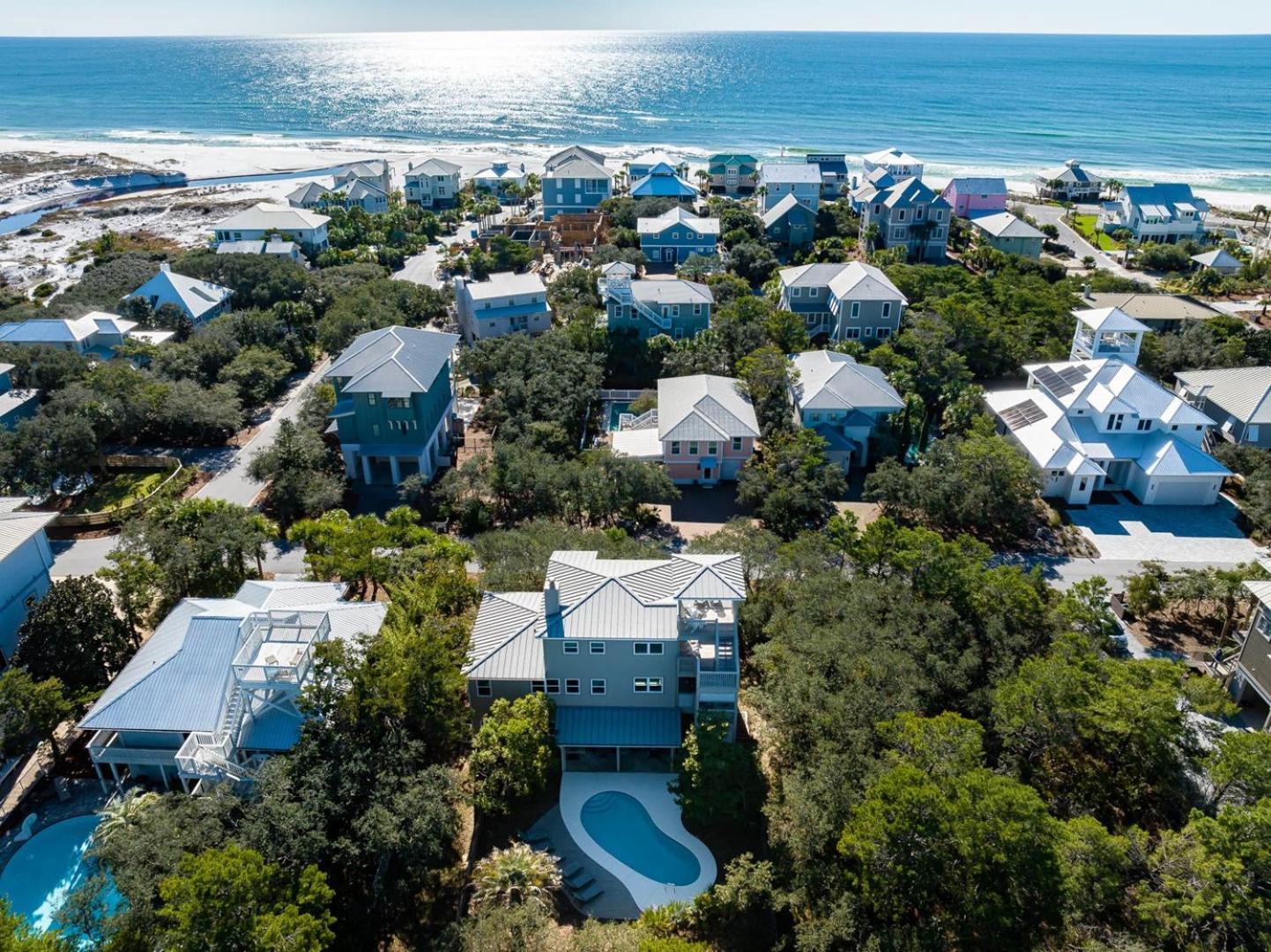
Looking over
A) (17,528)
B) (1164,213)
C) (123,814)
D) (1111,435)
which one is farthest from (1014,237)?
(123,814)

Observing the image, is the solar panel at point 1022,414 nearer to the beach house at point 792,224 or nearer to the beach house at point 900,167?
the beach house at point 792,224

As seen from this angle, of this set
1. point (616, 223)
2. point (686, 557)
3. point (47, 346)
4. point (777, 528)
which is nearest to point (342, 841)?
point (686, 557)

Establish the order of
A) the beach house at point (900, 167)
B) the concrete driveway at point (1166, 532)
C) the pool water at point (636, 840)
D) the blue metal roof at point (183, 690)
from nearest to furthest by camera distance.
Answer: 1. the pool water at point (636, 840)
2. the blue metal roof at point (183, 690)
3. the concrete driveway at point (1166, 532)
4. the beach house at point (900, 167)

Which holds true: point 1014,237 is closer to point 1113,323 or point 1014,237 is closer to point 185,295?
point 1113,323

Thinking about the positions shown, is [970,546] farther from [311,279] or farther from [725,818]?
[311,279]

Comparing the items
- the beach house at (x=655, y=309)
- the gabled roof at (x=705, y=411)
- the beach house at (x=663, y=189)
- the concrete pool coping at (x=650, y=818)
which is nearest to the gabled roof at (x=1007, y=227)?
the beach house at (x=663, y=189)

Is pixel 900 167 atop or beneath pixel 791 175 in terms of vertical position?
atop
